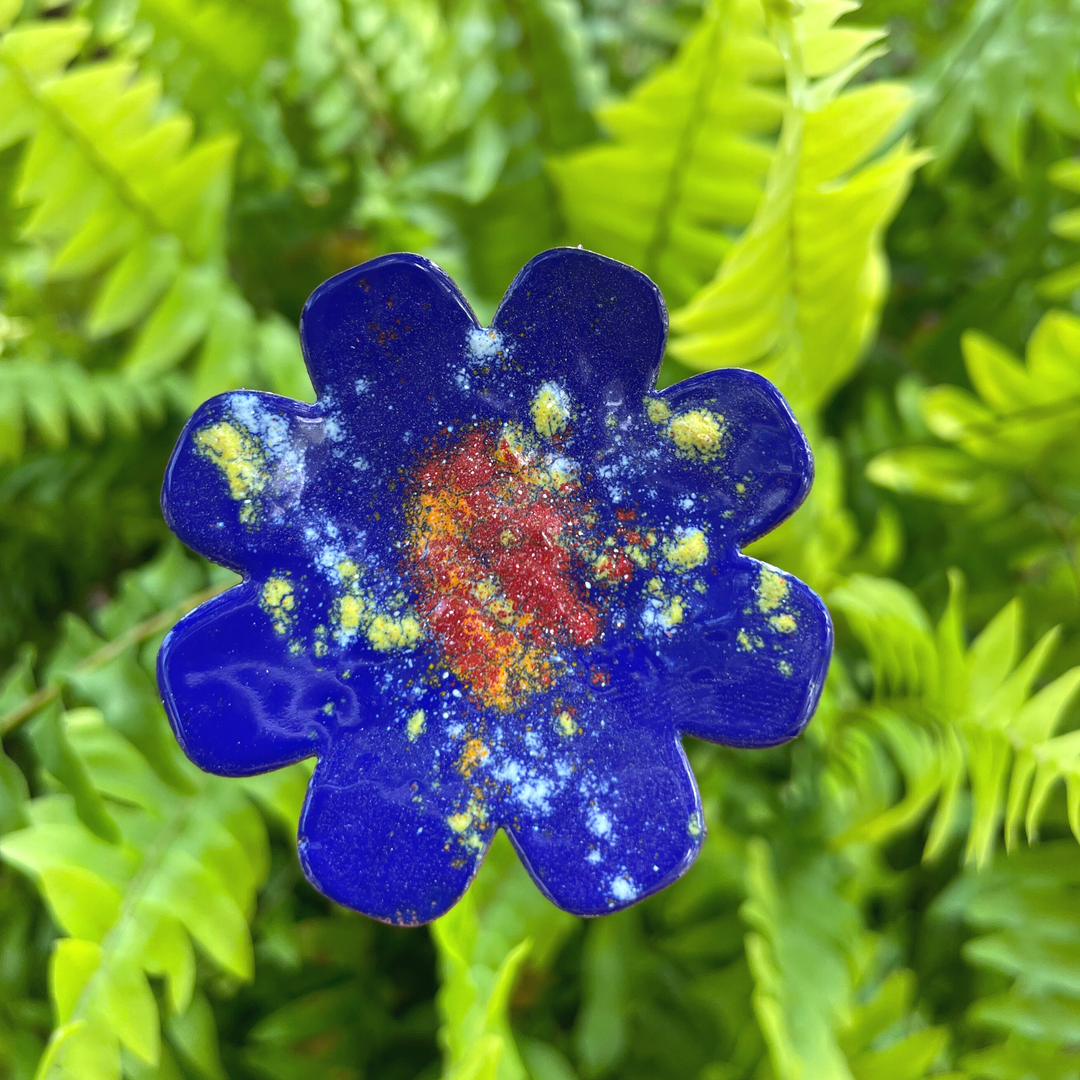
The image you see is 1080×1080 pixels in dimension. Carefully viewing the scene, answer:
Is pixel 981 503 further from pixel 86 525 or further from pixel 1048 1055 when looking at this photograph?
pixel 86 525

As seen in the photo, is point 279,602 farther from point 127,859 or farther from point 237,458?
point 127,859

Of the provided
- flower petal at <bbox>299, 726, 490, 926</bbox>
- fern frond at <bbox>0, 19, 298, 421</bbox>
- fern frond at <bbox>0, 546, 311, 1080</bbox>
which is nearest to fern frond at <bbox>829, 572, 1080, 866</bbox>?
flower petal at <bbox>299, 726, 490, 926</bbox>

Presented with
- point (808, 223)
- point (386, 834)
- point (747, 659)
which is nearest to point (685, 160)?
point (808, 223)

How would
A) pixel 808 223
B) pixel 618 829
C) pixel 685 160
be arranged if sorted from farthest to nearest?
pixel 685 160, pixel 808 223, pixel 618 829

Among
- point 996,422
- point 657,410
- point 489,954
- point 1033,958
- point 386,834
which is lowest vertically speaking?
point 1033,958

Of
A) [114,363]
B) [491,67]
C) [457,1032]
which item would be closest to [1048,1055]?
[457,1032]

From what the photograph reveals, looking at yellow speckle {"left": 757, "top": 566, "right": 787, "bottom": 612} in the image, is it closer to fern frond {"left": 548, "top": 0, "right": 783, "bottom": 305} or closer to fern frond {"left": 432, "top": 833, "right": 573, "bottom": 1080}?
fern frond {"left": 432, "top": 833, "right": 573, "bottom": 1080}

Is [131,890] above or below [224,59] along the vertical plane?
below

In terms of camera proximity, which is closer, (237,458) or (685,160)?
(237,458)
